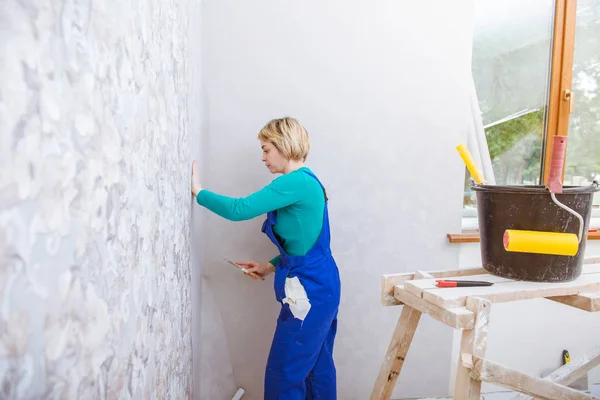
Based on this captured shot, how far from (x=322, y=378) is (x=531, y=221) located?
0.91 m

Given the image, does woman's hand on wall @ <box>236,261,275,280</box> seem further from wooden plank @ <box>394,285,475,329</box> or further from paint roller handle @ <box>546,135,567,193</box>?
paint roller handle @ <box>546,135,567,193</box>

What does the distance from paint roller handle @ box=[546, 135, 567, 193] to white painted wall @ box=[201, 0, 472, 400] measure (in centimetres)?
81

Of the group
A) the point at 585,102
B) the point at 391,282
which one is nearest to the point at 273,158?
the point at 391,282

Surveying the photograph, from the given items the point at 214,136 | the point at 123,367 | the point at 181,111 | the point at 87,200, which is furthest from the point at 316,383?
the point at 87,200

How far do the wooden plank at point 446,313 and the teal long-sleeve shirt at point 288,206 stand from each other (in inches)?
17.3

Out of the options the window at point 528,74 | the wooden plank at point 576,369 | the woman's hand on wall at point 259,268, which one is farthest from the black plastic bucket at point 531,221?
the window at point 528,74

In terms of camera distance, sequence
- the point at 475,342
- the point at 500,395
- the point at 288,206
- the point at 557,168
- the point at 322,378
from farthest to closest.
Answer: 1. the point at 500,395
2. the point at 322,378
3. the point at 288,206
4. the point at 557,168
5. the point at 475,342

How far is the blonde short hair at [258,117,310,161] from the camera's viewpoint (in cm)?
146

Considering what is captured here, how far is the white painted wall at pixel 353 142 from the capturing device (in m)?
1.67

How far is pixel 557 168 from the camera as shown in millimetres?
1023

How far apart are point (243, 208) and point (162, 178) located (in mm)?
628

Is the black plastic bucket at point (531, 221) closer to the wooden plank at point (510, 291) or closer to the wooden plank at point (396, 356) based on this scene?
the wooden plank at point (510, 291)

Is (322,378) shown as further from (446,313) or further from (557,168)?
(557,168)

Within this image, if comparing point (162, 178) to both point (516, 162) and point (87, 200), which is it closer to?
point (87, 200)
